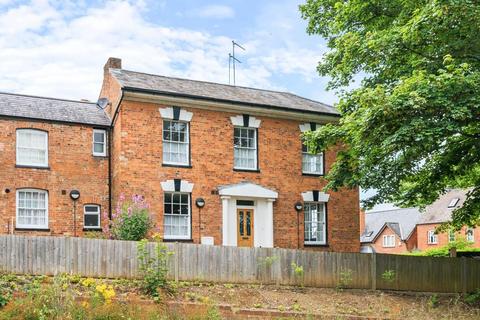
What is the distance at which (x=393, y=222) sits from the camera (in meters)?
61.7

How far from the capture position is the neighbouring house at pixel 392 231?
59.1 meters

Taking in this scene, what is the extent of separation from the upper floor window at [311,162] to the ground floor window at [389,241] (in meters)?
36.7

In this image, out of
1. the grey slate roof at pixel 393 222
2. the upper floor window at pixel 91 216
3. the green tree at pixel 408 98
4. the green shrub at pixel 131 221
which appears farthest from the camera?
the grey slate roof at pixel 393 222

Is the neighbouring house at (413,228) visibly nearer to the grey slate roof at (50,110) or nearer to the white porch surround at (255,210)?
the white porch surround at (255,210)

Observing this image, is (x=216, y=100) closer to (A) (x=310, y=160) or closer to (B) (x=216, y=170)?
(B) (x=216, y=170)

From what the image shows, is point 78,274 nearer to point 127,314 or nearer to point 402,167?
point 127,314

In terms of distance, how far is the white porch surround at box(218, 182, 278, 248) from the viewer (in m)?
24.2

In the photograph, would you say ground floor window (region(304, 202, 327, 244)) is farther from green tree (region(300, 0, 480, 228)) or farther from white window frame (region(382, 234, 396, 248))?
white window frame (region(382, 234, 396, 248))

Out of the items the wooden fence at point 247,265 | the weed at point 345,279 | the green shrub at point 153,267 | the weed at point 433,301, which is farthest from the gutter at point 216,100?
the weed at point 433,301

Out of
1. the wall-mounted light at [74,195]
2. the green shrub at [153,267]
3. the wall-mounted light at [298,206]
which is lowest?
the green shrub at [153,267]

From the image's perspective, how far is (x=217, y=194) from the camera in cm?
2425

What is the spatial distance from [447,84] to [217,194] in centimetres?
1098

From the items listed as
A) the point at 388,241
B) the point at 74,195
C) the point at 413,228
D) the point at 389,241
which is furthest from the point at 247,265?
the point at 388,241

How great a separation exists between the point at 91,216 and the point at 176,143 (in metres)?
4.51
